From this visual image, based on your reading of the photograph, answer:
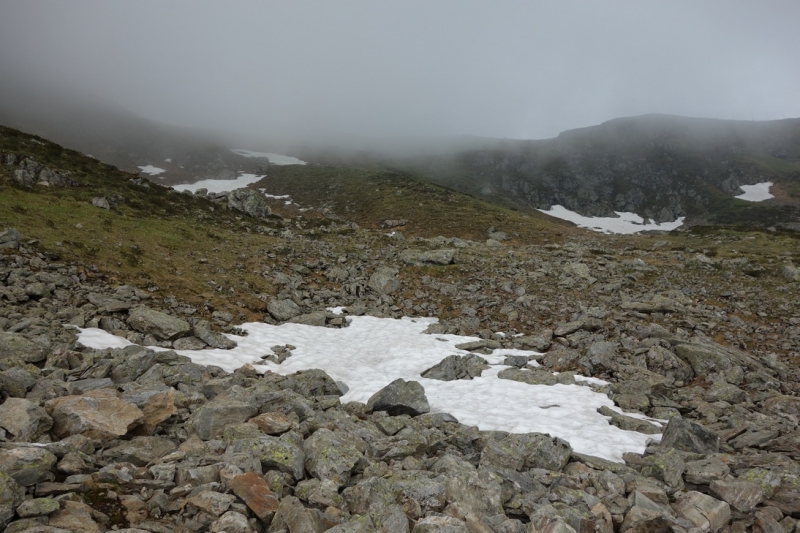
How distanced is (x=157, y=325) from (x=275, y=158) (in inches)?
5033

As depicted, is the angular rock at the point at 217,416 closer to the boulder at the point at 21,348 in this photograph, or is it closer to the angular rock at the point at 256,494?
the angular rock at the point at 256,494

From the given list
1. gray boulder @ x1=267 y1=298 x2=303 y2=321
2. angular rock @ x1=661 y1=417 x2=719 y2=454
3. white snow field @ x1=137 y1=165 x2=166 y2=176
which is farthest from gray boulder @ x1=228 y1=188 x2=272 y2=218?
white snow field @ x1=137 y1=165 x2=166 y2=176

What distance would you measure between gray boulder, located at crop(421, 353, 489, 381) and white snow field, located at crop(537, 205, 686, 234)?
115 meters

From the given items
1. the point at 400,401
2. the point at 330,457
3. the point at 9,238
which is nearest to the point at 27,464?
the point at 330,457

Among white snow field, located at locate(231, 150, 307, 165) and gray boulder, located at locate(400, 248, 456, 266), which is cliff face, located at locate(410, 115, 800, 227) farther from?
gray boulder, located at locate(400, 248, 456, 266)

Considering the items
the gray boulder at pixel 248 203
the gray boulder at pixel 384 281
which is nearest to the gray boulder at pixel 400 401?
the gray boulder at pixel 384 281

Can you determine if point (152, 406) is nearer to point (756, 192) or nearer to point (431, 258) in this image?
point (431, 258)

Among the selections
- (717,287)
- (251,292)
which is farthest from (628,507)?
(717,287)

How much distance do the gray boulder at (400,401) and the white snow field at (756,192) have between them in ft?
586

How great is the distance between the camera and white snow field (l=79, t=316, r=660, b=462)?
11727 mm

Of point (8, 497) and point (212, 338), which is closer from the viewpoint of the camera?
point (8, 497)

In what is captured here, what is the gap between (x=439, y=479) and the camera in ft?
24.5

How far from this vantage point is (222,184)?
99500 mm

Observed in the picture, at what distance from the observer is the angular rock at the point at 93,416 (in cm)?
762
